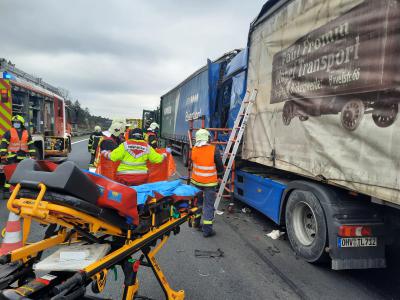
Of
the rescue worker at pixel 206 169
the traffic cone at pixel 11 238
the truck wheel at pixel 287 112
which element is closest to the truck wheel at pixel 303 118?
the truck wheel at pixel 287 112

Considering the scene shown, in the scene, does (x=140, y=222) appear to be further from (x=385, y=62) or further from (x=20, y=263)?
(x=385, y=62)

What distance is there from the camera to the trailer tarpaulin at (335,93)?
2.76 metres

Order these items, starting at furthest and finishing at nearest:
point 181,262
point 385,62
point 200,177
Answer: point 200,177, point 181,262, point 385,62

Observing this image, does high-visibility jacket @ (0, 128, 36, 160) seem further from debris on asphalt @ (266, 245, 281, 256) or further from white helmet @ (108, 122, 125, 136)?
debris on asphalt @ (266, 245, 281, 256)

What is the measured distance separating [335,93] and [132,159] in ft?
7.77

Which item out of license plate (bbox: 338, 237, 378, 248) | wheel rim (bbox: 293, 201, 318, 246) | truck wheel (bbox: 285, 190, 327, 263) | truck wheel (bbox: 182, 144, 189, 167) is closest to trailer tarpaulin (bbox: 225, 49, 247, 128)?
truck wheel (bbox: 285, 190, 327, 263)

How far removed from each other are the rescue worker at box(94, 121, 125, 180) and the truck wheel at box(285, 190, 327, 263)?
2388 millimetres

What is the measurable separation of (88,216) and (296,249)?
3.08 meters

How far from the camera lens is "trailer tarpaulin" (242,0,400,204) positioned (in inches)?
108

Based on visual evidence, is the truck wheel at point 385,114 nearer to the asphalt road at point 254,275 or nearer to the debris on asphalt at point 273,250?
the asphalt road at point 254,275

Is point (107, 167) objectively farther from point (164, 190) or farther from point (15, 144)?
point (15, 144)

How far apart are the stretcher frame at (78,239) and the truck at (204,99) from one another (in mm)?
4608

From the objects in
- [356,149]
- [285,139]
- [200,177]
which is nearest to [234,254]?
[200,177]

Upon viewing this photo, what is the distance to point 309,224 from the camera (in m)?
4.28
